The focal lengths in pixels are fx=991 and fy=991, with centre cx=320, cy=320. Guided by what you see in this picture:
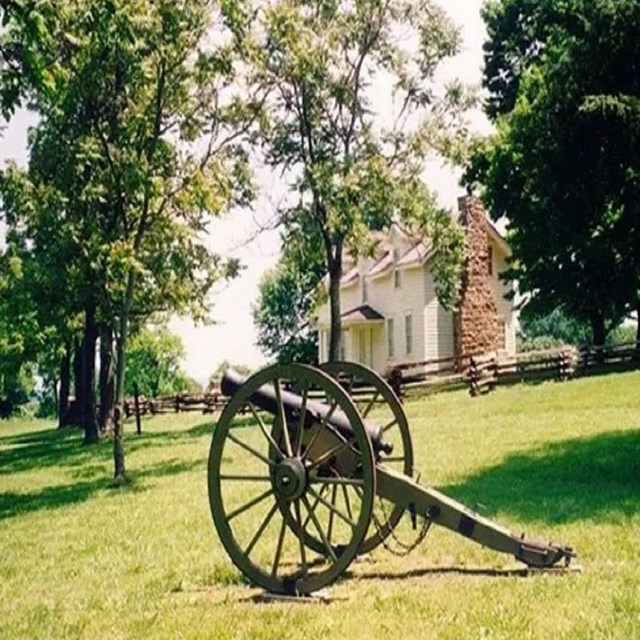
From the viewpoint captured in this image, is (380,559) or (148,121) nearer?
(380,559)

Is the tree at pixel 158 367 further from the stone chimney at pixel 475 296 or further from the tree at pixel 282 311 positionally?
the stone chimney at pixel 475 296

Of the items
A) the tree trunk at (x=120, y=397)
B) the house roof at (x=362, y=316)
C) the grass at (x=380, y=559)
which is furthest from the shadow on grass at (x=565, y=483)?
the house roof at (x=362, y=316)

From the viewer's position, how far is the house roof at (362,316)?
4853 cm

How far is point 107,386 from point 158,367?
2002 inches

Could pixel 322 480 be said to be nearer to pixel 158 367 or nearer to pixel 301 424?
pixel 301 424

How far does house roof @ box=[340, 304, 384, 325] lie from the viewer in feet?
159

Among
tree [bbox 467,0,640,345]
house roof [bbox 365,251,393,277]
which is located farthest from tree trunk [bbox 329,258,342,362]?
house roof [bbox 365,251,393,277]

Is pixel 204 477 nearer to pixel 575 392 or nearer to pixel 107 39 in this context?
pixel 107 39

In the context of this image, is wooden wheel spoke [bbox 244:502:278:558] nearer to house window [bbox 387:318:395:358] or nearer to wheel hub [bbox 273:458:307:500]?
wheel hub [bbox 273:458:307:500]

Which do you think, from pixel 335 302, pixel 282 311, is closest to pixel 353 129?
pixel 335 302

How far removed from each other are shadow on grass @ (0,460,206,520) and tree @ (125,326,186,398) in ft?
188

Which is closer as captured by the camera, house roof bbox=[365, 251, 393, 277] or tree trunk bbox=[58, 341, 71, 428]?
tree trunk bbox=[58, 341, 71, 428]

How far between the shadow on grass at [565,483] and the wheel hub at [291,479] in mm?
3727

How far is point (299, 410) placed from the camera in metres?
9.12
